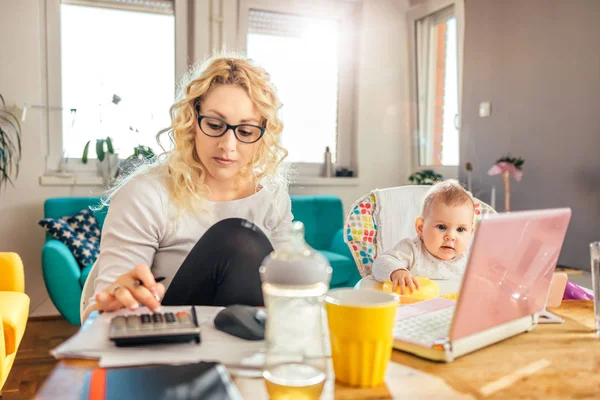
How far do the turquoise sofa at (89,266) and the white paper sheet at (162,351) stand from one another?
2258mm

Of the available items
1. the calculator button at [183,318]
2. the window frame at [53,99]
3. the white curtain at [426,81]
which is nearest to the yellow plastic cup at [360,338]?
the calculator button at [183,318]

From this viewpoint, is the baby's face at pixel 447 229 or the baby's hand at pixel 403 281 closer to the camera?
the baby's hand at pixel 403 281

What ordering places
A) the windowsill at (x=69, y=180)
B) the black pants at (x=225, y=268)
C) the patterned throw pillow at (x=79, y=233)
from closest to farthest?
the black pants at (x=225, y=268)
the patterned throw pillow at (x=79, y=233)
the windowsill at (x=69, y=180)

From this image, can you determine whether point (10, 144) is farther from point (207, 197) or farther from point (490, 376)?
point (490, 376)

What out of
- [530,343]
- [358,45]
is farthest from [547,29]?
[530,343]

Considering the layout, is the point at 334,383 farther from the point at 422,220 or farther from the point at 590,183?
the point at 590,183

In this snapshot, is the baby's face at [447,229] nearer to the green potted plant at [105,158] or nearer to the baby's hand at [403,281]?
the baby's hand at [403,281]

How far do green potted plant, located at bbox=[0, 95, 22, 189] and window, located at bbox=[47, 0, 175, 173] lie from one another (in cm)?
22

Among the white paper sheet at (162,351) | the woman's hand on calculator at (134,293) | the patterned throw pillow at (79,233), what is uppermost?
the woman's hand on calculator at (134,293)

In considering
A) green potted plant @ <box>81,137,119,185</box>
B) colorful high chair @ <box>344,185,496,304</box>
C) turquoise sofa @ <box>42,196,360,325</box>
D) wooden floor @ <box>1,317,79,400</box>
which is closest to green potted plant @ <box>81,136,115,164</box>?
green potted plant @ <box>81,137,119,185</box>

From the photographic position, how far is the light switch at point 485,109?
3486mm

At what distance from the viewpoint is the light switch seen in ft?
11.4

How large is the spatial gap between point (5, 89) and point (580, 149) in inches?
142

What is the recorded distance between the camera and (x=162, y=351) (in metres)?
0.64
